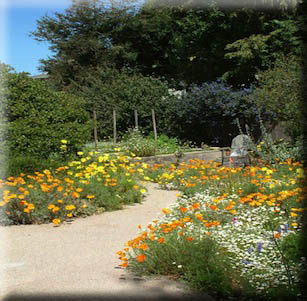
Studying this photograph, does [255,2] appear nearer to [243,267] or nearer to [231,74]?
[231,74]

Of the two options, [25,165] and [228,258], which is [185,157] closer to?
[25,165]

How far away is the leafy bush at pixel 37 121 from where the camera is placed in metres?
7.67

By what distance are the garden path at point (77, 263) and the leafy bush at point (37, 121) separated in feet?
8.99

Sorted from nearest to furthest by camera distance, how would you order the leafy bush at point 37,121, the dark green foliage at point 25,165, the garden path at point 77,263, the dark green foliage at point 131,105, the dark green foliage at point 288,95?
the garden path at point 77,263, the dark green foliage at point 25,165, the leafy bush at point 37,121, the dark green foliage at point 288,95, the dark green foliage at point 131,105

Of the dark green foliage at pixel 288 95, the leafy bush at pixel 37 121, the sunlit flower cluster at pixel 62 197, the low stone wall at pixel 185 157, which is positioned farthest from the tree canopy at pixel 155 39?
the sunlit flower cluster at pixel 62 197

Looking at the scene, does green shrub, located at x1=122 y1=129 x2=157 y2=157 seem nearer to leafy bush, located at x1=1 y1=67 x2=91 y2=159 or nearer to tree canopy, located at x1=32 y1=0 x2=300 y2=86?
leafy bush, located at x1=1 y1=67 x2=91 y2=159

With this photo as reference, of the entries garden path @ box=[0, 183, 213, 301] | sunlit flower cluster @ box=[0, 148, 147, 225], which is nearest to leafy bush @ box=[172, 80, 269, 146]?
sunlit flower cluster @ box=[0, 148, 147, 225]

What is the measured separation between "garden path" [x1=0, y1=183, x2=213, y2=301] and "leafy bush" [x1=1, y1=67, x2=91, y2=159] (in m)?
2.74

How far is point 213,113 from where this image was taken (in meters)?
14.6

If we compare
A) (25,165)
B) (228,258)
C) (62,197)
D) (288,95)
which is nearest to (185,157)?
(288,95)

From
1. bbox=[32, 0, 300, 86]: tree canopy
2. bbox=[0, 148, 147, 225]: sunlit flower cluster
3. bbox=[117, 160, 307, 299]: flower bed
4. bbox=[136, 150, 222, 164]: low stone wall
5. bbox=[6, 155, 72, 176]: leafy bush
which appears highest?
bbox=[32, 0, 300, 86]: tree canopy

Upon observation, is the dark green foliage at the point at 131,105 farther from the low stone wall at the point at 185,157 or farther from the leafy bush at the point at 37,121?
the leafy bush at the point at 37,121

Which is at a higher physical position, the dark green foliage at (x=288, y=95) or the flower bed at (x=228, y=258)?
the dark green foliage at (x=288, y=95)

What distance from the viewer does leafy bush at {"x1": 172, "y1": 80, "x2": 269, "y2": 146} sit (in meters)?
14.1
